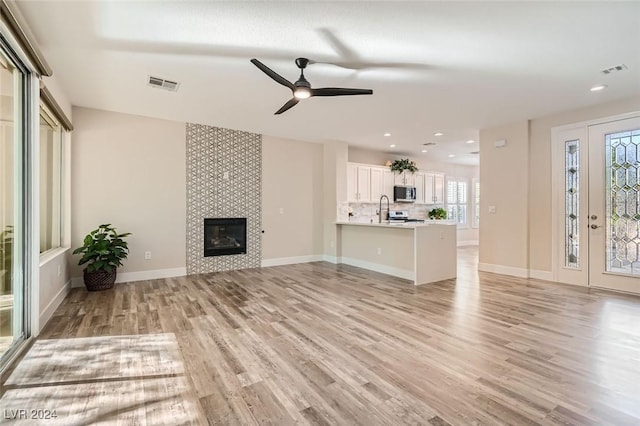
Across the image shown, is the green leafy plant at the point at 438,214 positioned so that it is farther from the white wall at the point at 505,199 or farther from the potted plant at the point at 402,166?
the white wall at the point at 505,199

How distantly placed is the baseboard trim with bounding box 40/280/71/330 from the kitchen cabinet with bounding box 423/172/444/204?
8.40 m

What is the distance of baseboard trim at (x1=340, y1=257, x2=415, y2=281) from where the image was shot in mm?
5127

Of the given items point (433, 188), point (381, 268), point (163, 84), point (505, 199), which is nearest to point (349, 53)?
Result: point (163, 84)

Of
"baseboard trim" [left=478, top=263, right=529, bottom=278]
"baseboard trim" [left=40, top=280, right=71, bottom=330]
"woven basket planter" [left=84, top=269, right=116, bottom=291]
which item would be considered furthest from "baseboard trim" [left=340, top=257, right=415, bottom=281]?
"baseboard trim" [left=40, top=280, right=71, bottom=330]

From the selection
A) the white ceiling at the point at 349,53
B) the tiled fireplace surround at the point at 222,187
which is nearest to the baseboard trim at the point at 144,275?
the tiled fireplace surround at the point at 222,187

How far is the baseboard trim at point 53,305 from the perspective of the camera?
3095 mm

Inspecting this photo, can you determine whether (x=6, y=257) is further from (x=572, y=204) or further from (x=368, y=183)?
(x=572, y=204)

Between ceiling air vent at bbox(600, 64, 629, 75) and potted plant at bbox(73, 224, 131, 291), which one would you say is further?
potted plant at bbox(73, 224, 131, 291)

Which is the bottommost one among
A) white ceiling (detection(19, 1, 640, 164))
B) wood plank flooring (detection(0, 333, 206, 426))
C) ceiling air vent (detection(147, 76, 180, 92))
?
wood plank flooring (detection(0, 333, 206, 426))

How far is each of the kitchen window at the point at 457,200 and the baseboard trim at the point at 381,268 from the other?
5.08 meters

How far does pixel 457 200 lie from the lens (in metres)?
10.3

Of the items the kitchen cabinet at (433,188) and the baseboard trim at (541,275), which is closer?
the baseboard trim at (541,275)

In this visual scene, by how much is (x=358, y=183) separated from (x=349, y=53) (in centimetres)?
464

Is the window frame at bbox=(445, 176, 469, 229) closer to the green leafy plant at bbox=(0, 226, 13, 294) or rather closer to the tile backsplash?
the tile backsplash
